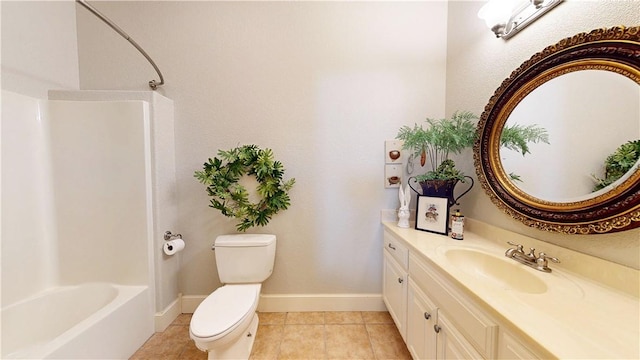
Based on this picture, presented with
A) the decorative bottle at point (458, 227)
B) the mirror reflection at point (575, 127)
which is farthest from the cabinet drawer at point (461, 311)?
the mirror reflection at point (575, 127)

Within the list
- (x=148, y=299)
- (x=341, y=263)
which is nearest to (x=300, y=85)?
(x=341, y=263)

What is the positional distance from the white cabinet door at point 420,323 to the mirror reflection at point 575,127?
0.77m

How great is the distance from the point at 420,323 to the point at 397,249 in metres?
0.43

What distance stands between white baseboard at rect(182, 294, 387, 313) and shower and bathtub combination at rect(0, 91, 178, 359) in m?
0.86

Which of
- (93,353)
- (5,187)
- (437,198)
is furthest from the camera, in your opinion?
(437,198)

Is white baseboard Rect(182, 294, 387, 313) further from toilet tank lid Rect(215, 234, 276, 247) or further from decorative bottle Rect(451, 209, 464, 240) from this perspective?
decorative bottle Rect(451, 209, 464, 240)

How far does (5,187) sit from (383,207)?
2564 mm

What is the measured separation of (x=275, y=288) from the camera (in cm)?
186

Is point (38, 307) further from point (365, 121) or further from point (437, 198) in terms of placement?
point (437, 198)

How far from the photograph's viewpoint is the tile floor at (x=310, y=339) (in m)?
1.44

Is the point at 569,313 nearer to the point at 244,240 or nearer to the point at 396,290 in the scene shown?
the point at 396,290

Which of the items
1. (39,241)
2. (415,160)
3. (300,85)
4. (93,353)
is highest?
(300,85)

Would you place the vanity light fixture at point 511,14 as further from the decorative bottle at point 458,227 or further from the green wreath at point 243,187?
the green wreath at point 243,187

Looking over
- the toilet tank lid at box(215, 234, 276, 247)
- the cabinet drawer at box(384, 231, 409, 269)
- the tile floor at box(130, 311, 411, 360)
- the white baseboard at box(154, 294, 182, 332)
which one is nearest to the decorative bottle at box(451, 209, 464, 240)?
the cabinet drawer at box(384, 231, 409, 269)
